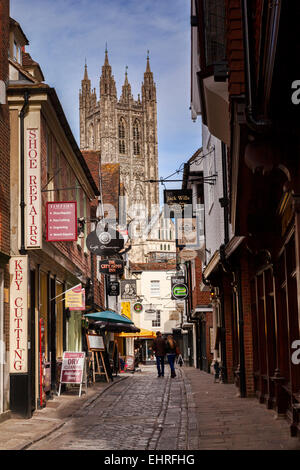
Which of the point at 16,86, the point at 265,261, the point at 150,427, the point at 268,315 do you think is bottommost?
the point at 150,427

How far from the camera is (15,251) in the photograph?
1347 centimetres

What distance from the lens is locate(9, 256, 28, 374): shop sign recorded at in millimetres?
13047

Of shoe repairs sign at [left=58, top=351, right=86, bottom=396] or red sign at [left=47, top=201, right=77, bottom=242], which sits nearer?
red sign at [left=47, top=201, right=77, bottom=242]

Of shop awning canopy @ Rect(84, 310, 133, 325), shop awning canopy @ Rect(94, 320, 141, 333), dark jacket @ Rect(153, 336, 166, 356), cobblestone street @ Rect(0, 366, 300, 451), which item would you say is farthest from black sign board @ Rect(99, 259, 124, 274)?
cobblestone street @ Rect(0, 366, 300, 451)

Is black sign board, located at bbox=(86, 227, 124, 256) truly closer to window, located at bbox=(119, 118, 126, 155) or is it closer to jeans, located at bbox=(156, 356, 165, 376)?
jeans, located at bbox=(156, 356, 165, 376)

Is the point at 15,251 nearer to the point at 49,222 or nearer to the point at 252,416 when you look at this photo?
the point at 49,222

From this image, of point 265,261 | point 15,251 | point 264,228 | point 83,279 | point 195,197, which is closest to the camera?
point 264,228

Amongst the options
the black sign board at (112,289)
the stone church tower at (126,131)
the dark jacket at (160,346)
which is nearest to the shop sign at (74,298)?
the dark jacket at (160,346)

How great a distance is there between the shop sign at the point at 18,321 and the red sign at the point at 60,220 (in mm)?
1609

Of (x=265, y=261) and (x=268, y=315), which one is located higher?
(x=265, y=261)

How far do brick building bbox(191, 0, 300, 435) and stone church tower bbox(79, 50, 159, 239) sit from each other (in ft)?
443
